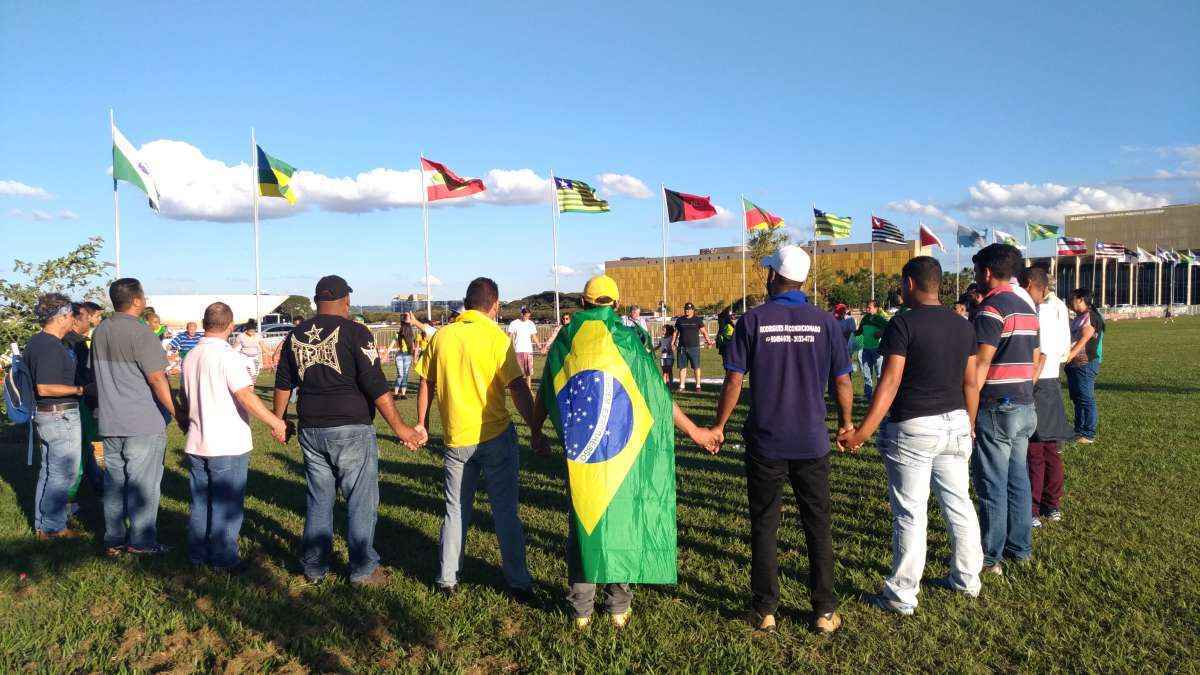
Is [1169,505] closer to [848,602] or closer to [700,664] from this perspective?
[848,602]

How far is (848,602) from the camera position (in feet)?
14.0

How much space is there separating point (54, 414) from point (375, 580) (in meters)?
3.15

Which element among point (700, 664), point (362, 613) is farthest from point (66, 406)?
point (700, 664)

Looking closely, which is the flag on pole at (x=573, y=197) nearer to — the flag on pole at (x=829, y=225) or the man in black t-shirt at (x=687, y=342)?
the man in black t-shirt at (x=687, y=342)

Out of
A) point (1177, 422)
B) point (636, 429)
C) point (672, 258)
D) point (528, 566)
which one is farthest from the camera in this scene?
point (672, 258)

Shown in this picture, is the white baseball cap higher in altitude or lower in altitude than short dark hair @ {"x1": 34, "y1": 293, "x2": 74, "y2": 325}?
higher

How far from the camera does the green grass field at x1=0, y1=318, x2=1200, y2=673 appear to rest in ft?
12.1

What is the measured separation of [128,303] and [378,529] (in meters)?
2.45

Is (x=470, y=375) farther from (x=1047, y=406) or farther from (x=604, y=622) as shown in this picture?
(x=1047, y=406)

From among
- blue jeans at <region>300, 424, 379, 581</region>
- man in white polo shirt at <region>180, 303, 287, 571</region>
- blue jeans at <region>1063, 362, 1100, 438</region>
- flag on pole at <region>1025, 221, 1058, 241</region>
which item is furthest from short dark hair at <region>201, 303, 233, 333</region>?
flag on pole at <region>1025, 221, 1058, 241</region>

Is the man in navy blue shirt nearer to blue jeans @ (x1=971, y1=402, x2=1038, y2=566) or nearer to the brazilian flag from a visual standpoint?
the brazilian flag

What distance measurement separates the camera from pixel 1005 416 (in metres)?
4.66

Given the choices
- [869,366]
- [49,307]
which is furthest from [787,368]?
[869,366]

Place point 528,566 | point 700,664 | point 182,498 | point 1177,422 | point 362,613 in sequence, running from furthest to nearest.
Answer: point 1177,422, point 182,498, point 528,566, point 362,613, point 700,664
